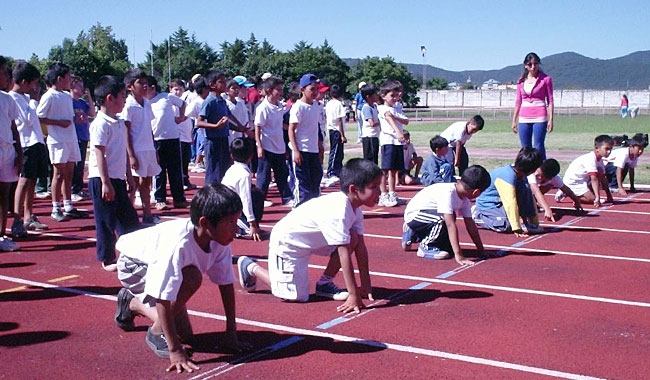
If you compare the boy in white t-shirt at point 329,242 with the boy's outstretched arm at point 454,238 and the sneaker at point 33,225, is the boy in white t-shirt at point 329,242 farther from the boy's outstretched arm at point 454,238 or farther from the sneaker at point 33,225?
the sneaker at point 33,225

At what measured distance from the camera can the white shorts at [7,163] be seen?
768 cm

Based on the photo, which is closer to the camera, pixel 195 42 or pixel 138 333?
pixel 138 333

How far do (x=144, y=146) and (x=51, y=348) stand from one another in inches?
171

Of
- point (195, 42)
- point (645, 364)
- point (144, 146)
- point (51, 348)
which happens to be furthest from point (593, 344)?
point (195, 42)

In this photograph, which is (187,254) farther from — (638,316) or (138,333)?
(638,316)

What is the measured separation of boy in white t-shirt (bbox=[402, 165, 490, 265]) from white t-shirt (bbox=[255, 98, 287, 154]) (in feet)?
10.0

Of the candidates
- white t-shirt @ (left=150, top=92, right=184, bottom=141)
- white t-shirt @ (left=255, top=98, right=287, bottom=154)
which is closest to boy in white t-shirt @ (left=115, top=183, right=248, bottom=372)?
white t-shirt @ (left=255, top=98, right=287, bottom=154)

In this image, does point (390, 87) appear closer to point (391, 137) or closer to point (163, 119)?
point (391, 137)

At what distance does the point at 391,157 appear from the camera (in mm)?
10789

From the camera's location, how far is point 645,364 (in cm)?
428

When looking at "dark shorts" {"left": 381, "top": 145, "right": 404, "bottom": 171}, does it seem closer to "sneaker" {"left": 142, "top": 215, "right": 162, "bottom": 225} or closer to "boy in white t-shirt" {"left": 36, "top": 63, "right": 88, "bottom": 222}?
"sneaker" {"left": 142, "top": 215, "right": 162, "bottom": 225}

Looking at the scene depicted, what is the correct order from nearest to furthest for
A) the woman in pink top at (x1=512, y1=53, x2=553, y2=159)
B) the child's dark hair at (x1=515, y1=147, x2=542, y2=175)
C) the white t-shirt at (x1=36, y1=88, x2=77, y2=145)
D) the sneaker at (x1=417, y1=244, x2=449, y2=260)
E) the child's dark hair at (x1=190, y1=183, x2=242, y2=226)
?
the child's dark hair at (x1=190, y1=183, x2=242, y2=226)
the sneaker at (x1=417, y1=244, x2=449, y2=260)
the child's dark hair at (x1=515, y1=147, x2=542, y2=175)
the white t-shirt at (x1=36, y1=88, x2=77, y2=145)
the woman in pink top at (x1=512, y1=53, x2=553, y2=159)

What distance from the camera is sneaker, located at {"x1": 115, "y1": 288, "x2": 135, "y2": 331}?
479 cm

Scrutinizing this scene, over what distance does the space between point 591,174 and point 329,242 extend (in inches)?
281
